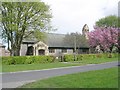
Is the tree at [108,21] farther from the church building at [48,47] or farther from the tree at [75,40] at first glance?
the church building at [48,47]

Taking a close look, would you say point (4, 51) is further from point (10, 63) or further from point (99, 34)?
point (99, 34)

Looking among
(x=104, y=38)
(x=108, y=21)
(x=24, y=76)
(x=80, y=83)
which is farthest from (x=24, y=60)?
(x=108, y=21)

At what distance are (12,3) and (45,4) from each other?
591 cm

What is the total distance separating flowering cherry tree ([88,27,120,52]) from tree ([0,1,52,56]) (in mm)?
25335

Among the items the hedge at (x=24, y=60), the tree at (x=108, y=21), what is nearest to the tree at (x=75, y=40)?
the tree at (x=108, y=21)

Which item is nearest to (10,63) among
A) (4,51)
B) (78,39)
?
(4,51)

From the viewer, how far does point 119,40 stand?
217 ft

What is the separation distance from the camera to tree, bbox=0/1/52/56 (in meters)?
41.1

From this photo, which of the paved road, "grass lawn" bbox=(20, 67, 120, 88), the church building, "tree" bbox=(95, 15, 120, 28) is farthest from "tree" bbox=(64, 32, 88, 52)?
"grass lawn" bbox=(20, 67, 120, 88)

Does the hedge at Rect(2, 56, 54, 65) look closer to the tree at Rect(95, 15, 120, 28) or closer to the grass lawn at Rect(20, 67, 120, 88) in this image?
the grass lawn at Rect(20, 67, 120, 88)

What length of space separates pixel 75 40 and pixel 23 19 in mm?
25698

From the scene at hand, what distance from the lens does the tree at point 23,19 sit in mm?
41125

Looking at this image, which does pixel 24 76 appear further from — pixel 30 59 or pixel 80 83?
pixel 30 59

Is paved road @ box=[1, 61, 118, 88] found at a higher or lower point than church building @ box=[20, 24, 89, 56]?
lower
